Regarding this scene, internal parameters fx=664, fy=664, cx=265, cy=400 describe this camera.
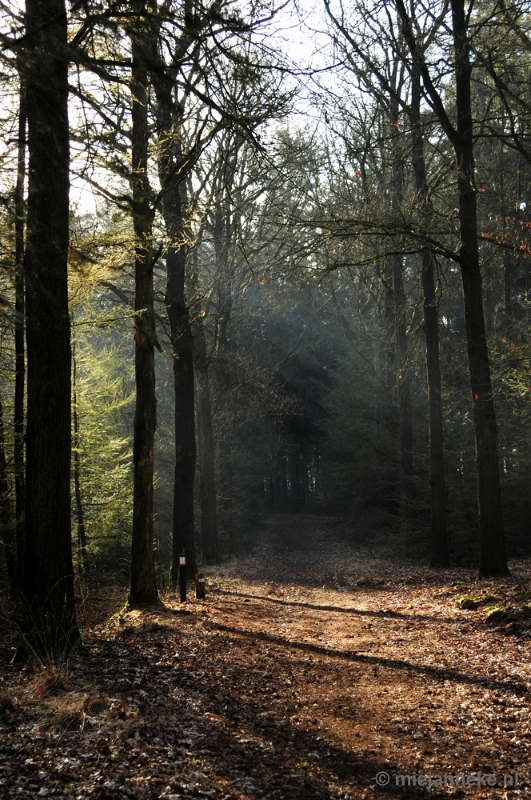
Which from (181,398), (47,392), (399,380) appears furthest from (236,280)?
(47,392)

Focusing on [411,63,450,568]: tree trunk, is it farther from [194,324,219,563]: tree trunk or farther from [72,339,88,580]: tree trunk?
[72,339,88,580]: tree trunk

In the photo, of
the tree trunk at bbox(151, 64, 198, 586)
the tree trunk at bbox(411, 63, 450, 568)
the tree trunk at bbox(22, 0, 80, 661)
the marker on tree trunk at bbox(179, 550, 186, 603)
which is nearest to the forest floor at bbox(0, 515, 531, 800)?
the marker on tree trunk at bbox(179, 550, 186, 603)

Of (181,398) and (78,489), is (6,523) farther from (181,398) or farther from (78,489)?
(181,398)

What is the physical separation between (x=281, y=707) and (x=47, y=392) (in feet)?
13.1

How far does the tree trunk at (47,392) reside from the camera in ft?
23.2

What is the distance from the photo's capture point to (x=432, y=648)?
8375 mm

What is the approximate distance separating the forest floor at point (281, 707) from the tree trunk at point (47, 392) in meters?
0.65

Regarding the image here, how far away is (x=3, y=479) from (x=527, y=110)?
10.6 meters

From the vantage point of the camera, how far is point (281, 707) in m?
6.19

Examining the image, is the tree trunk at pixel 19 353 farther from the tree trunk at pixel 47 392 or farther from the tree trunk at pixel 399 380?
the tree trunk at pixel 399 380

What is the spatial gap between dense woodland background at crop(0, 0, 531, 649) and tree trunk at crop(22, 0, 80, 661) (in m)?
0.02

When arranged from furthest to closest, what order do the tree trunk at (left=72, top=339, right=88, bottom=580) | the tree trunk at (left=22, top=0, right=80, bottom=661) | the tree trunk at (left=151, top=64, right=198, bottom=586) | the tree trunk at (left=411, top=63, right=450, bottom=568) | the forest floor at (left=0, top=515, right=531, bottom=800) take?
the tree trunk at (left=411, top=63, right=450, bottom=568) → the tree trunk at (left=72, top=339, right=88, bottom=580) → the tree trunk at (left=151, top=64, right=198, bottom=586) → the tree trunk at (left=22, top=0, right=80, bottom=661) → the forest floor at (left=0, top=515, right=531, bottom=800)

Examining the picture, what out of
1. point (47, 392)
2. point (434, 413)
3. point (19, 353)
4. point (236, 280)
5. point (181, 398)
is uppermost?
point (236, 280)

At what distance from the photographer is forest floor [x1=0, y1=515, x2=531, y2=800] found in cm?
435
